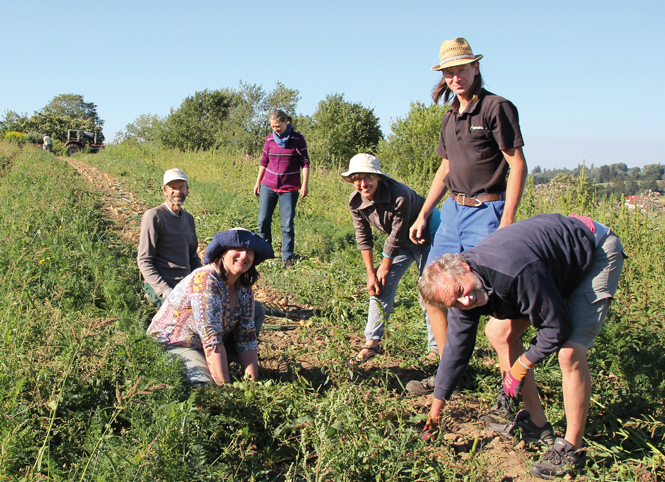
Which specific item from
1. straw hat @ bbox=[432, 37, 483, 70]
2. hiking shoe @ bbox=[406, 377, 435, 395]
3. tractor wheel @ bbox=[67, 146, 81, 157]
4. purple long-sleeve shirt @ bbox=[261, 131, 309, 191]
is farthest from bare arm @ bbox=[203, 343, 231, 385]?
tractor wheel @ bbox=[67, 146, 81, 157]

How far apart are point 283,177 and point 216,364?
3632 mm

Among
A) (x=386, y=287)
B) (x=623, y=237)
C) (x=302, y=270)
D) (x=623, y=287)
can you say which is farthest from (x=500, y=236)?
(x=302, y=270)

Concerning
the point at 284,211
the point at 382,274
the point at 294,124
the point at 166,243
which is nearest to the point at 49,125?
the point at 294,124

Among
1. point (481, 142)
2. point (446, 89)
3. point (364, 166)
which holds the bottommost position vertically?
point (364, 166)

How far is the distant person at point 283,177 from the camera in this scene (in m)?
6.23

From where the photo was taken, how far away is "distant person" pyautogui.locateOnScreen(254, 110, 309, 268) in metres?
6.23

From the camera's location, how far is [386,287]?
3.84m

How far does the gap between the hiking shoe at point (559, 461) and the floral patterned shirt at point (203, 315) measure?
73.4 inches

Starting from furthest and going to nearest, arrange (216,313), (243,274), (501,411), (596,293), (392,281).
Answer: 1. (392,281)
2. (243,274)
3. (216,313)
4. (501,411)
5. (596,293)

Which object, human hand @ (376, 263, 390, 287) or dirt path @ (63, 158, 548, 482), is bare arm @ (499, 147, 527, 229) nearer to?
human hand @ (376, 263, 390, 287)

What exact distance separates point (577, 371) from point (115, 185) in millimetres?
13445

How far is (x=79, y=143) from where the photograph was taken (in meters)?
31.1

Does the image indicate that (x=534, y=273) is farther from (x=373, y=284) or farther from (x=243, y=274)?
(x=243, y=274)

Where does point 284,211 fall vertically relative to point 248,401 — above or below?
above
